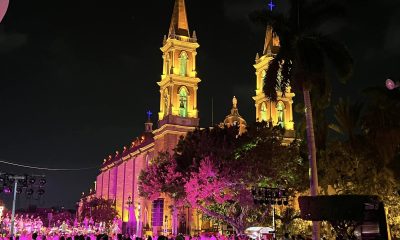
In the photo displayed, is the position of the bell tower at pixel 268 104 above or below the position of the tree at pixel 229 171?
above

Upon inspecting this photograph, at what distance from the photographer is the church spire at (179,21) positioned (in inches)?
2542

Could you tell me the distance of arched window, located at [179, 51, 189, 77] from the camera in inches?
2504

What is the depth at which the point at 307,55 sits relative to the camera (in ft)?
80.2

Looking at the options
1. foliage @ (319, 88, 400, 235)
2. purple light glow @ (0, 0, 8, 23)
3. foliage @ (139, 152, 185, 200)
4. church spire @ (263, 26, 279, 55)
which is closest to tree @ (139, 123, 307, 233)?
foliage @ (139, 152, 185, 200)

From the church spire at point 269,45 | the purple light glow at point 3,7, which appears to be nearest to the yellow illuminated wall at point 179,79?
the church spire at point 269,45

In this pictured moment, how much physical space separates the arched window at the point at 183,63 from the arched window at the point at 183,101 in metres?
2.33

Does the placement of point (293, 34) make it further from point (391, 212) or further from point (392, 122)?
point (391, 212)

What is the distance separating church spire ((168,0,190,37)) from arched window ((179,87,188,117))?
25.3ft

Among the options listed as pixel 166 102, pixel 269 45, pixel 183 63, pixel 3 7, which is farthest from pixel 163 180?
pixel 3 7

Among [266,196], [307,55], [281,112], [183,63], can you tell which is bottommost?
[266,196]

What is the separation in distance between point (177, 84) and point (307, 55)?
3849 cm

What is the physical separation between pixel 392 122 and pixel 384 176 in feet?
11.5

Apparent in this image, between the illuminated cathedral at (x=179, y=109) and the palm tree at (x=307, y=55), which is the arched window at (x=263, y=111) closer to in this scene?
the illuminated cathedral at (x=179, y=109)

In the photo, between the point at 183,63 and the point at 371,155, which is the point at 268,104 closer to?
the point at 183,63
